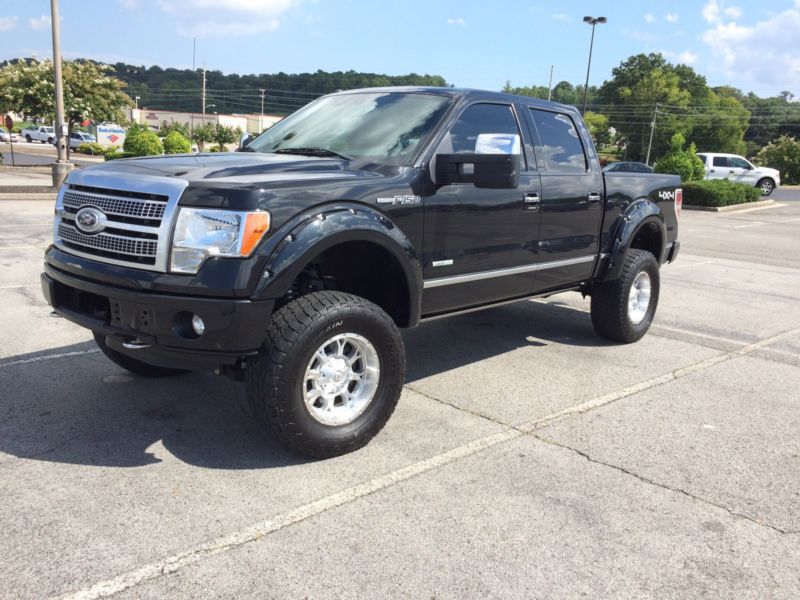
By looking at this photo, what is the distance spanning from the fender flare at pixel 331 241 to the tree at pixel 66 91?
30.8 metres

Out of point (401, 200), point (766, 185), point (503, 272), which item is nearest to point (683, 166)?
point (766, 185)

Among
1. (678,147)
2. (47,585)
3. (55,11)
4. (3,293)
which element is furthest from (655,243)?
(678,147)

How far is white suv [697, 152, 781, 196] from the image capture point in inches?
1249

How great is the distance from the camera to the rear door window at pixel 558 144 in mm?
5246

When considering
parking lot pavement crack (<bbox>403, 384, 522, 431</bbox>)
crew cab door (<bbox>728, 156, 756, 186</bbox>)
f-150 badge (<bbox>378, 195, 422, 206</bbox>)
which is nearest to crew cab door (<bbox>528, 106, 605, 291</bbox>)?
parking lot pavement crack (<bbox>403, 384, 522, 431</bbox>)

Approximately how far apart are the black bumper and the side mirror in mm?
1416

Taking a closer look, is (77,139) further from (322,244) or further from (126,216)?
(322,244)

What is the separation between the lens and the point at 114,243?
3.48m

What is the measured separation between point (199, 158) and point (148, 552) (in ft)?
7.62

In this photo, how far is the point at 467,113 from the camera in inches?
183

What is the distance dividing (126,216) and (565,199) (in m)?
3.18

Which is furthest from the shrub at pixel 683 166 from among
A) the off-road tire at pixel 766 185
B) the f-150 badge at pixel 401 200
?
the f-150 badge at pixel 401 200

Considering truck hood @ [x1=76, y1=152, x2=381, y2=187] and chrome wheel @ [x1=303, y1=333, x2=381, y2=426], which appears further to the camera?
chrome wheel @ [x1=303, y1=333, x2=381, y2=426]

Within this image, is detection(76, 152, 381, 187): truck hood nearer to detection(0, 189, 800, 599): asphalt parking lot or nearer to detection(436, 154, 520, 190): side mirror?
detection(436, 154, 520, 190): side mirror
